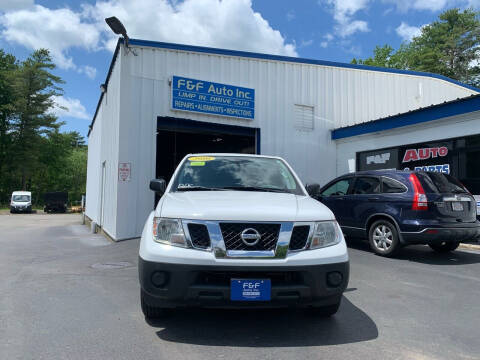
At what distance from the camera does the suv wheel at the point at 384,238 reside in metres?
7.00

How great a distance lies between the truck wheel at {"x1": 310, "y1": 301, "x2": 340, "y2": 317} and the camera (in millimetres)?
3621

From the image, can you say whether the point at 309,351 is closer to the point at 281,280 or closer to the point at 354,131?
the point at 281,280

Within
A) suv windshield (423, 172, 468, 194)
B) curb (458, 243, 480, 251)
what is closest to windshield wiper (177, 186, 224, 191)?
suv windshield (423, 172, 468, 194)

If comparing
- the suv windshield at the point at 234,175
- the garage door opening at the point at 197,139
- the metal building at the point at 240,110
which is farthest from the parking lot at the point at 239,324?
the garage door opening at the point at 197,139

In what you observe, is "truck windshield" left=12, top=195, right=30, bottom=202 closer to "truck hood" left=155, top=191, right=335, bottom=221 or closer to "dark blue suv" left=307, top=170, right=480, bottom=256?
"dark blue suv" left=307, top=170, right=480, bottom=256

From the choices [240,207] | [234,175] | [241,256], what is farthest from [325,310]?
[234,175]

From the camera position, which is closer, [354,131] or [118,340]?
[118,340]

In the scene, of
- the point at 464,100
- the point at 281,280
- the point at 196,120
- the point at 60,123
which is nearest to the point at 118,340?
the point at 281,280

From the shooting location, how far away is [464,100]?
368 inches

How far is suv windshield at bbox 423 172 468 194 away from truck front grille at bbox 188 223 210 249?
5233 millimetres

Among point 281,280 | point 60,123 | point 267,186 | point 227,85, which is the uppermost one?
point 60,123

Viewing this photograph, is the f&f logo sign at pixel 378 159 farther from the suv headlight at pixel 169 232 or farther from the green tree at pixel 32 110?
the green tree at pixel 32 110

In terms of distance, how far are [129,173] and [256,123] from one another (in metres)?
4.66

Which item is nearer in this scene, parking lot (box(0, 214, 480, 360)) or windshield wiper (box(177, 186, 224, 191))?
parking lot (box(0, 214, 480, 360))
